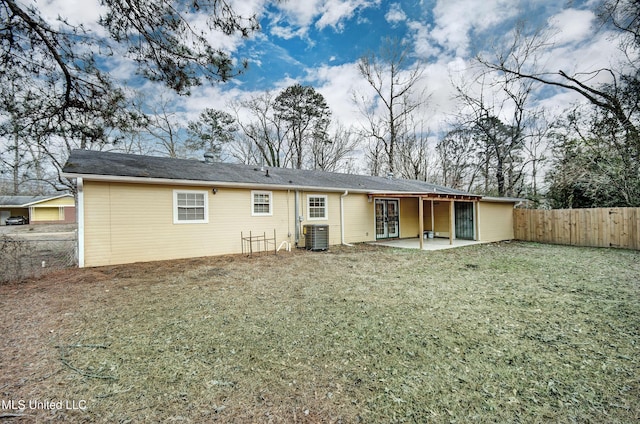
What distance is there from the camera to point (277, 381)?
Answer: 2414mm

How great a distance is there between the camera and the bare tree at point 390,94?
769 inches

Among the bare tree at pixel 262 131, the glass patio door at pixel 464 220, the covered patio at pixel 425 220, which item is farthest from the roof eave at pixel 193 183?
the bare tree at pixel 262 131

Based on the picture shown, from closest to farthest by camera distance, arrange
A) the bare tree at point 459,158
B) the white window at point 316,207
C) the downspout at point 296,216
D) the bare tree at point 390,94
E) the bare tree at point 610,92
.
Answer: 1. the bare tree at point 610,92
2. the downspout at point 296,216
3. the white window at point 316,207
4. the bare tree at point 390,94
5. the bare tree at point 459,158

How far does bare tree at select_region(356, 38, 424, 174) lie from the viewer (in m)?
19.5

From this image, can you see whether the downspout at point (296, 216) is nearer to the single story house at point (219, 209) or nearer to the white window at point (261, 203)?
the single story house at point (219, 209)

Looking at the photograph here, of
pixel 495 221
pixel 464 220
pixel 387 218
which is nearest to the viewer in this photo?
pixel 387 218

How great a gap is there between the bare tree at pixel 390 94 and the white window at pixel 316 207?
11.2 metres

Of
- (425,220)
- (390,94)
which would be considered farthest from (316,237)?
(390,94)

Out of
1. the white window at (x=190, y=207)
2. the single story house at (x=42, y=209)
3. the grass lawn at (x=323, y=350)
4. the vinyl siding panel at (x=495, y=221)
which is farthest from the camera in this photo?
the single story house at (x=42, y=209)

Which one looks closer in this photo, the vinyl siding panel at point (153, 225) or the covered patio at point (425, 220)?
the vinyl siding panel at point (153, 225)

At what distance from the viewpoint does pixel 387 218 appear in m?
13.1

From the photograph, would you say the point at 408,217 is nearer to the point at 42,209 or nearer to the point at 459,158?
the point at 459,158

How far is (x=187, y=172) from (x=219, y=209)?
5.11ft

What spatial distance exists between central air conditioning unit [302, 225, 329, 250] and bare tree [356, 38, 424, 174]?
1247cm
